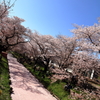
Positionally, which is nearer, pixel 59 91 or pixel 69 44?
pixel 59 91

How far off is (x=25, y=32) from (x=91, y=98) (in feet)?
44.2

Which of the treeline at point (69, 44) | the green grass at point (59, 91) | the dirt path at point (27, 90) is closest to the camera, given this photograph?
the dirt path at point (27, 90)

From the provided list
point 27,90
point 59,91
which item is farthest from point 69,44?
point 27,90

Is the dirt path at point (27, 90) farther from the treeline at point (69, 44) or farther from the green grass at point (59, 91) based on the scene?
the treeline at point (69, 44)

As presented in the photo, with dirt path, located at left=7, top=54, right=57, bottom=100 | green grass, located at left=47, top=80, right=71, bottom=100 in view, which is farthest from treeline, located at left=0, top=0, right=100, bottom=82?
dirt path, located at left=7, top=54, right=57, bottom=100

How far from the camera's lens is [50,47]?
1295 cm

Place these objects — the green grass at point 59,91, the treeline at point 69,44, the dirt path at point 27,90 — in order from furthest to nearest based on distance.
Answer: the treeline at point 69,44
the green grass at point 59,91
the dirt path at point 27,90

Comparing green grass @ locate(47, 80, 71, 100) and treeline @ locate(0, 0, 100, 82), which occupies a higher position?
treeline @ locate(0, 0, 100, 82)

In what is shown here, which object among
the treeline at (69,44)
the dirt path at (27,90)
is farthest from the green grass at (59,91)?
the treeline at (69,44)

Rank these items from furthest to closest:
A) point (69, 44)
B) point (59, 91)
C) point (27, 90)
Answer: point (69, 44), point (59, 91), point (27, 90)

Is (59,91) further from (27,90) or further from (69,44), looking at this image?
(69,44)

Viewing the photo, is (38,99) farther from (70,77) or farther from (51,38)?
(51,38)

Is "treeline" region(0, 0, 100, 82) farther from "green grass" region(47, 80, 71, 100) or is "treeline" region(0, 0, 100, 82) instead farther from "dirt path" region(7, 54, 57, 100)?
"dirt path" region(7, 54, 57, 100)

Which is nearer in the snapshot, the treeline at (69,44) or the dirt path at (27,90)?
the dirt path at (27,90)
